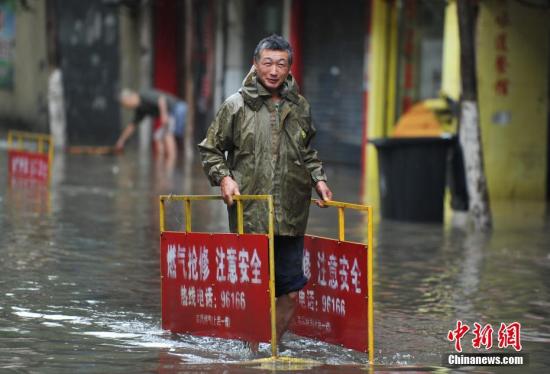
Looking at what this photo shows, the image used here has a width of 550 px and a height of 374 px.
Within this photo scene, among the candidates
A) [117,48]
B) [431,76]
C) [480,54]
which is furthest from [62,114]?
[480,54]

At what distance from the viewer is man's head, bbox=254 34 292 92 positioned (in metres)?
7.64

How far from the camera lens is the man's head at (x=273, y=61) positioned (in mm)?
7641

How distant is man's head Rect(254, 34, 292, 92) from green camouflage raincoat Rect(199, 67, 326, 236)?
6 centimetres

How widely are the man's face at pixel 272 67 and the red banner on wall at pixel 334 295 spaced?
0.92 meters

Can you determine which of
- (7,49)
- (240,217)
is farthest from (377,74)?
(240,217)

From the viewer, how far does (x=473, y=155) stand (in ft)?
50.6

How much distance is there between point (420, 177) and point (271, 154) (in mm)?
8545

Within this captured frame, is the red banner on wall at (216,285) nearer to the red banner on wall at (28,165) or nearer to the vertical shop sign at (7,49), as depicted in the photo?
the red banner on wall at (28,165)

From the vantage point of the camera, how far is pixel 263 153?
300 inches

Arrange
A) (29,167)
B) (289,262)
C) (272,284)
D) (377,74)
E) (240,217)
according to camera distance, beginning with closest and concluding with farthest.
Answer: (272,284) → (240,217) → (289,262) → (29,167) → (377,74)

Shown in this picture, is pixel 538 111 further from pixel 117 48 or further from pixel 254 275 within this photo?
pixel 117 48

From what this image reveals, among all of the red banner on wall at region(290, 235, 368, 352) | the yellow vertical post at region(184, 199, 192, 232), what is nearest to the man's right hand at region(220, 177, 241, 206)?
the yellow vertical post at region(184, 199, 192, 232)

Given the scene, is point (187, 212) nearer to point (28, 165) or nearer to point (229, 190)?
point (229, 190)

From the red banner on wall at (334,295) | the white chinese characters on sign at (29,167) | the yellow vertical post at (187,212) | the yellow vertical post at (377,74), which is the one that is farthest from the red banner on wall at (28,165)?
the red banner on wall at (334,295)
